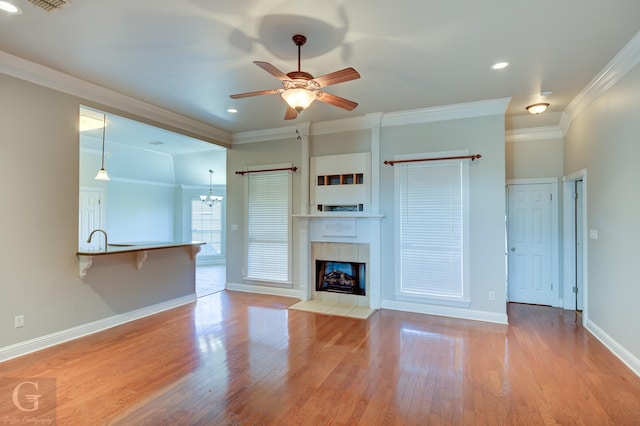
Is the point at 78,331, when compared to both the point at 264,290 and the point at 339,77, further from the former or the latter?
the point at 339,77

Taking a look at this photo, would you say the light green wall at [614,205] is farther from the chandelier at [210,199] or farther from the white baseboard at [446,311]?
the chandelier at [210,199]

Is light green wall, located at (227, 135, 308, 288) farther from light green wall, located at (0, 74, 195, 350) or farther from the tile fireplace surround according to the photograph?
light green wall, located at (0, 74, 195, 350)

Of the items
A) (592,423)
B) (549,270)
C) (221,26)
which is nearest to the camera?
(592,423)

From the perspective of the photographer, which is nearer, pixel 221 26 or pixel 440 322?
pixel 221 26

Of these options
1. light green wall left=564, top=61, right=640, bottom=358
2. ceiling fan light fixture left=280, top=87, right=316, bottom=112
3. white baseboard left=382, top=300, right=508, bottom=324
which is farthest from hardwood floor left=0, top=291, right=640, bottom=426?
ceiling fan light fixture left=280, top=87, right=316, bottom=112

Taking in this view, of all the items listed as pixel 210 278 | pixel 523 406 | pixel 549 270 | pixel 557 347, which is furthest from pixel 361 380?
pixel 210 278

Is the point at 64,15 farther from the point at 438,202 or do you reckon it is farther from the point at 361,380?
the point at 438,202

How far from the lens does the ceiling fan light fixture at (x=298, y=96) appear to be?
8.84 feet

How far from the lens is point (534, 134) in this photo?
5.14 metres

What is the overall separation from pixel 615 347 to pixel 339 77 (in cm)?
384

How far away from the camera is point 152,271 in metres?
4.73

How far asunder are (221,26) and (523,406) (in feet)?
12.4

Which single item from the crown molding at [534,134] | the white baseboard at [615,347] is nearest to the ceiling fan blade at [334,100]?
the white baseboard at [615,347]

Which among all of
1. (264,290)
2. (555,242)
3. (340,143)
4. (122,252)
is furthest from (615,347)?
(122,252)
